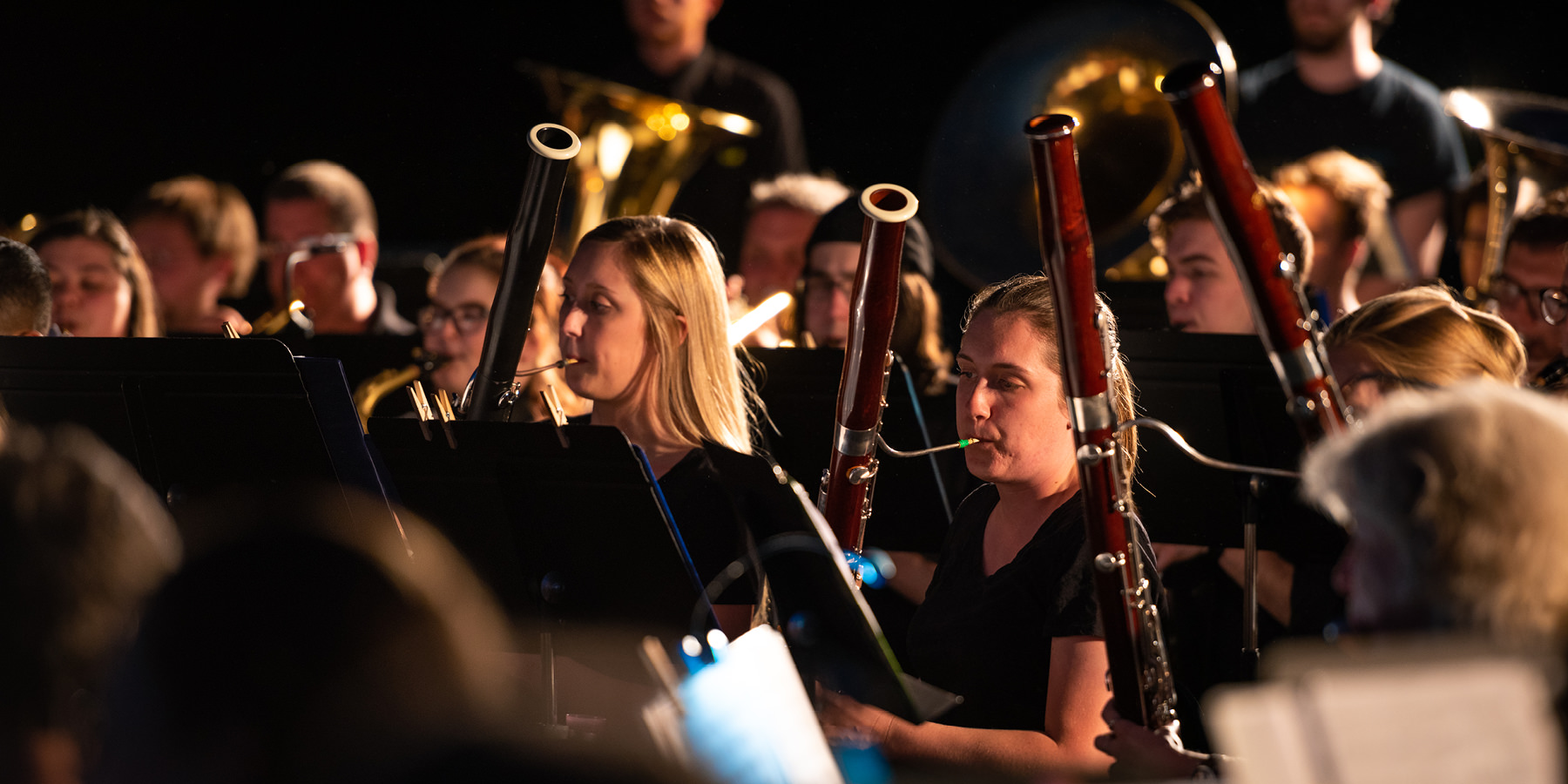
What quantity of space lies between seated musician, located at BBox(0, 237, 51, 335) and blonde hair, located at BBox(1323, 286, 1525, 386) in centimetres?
260

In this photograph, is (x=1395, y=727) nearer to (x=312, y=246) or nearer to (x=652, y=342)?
(x=652, y=342)

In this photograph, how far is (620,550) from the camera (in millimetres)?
1820

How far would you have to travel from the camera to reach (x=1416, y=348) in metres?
2.10

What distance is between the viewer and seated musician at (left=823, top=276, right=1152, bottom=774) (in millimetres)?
1715

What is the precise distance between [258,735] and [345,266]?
395 centimetres

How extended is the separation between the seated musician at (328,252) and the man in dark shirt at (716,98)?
107 cm

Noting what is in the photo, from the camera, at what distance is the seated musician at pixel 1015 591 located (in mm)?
1715

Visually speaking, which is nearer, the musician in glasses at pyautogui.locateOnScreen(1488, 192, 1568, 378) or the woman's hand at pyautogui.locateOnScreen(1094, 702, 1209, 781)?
the woman's hand at pyautogui.locateOnScreen(1094, 702, 1209, 781)

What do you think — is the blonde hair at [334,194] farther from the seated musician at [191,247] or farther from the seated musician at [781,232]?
the seated musician at [781,232]

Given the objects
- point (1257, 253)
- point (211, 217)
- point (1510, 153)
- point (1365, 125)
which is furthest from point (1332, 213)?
point (211, 217)

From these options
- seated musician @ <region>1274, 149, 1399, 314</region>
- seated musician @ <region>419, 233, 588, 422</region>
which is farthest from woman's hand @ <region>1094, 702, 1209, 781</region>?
seated musician @ <region>1274, 149, 1399, 314</region>

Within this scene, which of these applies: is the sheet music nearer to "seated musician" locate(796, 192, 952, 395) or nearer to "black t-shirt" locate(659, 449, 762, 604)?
"black t-shirt" locate(659, 449, 762, 604)

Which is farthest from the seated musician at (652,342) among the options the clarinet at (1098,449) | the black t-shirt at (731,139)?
the black t-shirt at (731,139)

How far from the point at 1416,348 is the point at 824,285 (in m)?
1.78
